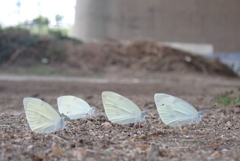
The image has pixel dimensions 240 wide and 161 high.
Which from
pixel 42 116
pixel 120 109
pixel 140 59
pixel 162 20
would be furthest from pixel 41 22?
pixel 42 116

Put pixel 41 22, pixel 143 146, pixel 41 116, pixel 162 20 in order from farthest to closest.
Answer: pixel 162 20, pixel 41 22, pixel 41 116, pixel 143 146

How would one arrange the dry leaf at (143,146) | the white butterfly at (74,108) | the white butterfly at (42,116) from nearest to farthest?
the dry leaf at (143,146) < the white butterfly at (42,116) < the white butterfly at (74,108)

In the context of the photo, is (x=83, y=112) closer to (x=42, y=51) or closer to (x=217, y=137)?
(x=217, y=137)

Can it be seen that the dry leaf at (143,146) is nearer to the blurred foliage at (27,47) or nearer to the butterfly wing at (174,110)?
the butterfly wing at (174,110)

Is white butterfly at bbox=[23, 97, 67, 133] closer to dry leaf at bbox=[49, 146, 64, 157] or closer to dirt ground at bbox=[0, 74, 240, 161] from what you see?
dirt ground at bbox=[0, 74, 240, 161]

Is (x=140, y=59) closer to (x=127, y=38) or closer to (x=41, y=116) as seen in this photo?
(x=127, y=38)

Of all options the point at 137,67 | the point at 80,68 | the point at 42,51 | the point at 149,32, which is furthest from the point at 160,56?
the point at 149,32

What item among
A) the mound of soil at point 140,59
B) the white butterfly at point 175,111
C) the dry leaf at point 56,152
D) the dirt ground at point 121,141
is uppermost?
the white butterfly at point 175,111

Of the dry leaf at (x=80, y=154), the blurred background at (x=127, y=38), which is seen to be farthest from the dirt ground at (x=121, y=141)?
the blurred background at (x=127, y=38)
